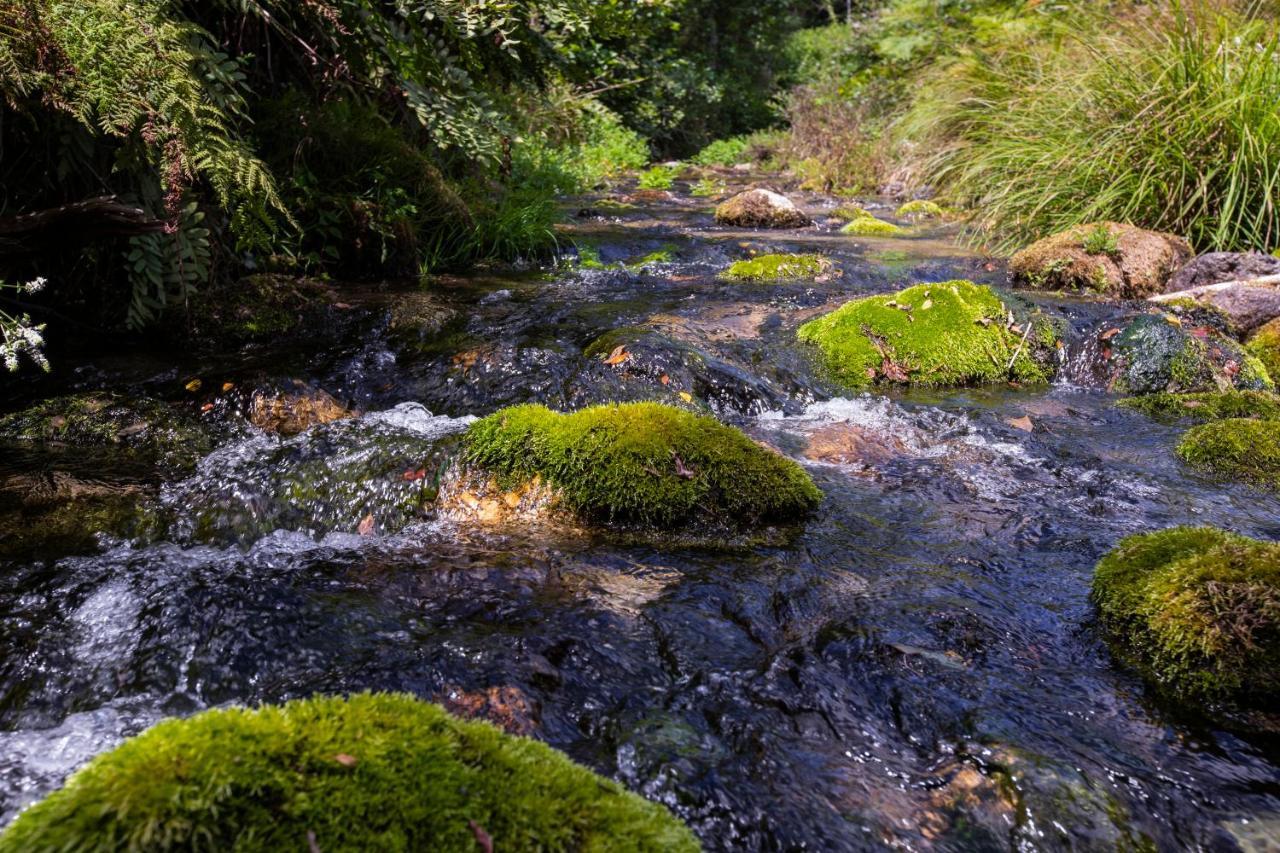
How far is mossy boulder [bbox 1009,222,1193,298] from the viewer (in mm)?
Result: 6742

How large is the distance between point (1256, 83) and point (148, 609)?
872 cm

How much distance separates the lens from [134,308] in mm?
3961

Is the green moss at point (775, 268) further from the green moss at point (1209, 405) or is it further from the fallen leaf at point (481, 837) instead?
the fallen leaf at point (481, 837)

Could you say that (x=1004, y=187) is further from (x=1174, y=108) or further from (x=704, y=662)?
(x=704, y=662)

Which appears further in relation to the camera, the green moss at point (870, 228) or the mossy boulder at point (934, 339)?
the green moss at point (870, 228)

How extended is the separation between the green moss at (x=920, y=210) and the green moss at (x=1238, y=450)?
7.72m

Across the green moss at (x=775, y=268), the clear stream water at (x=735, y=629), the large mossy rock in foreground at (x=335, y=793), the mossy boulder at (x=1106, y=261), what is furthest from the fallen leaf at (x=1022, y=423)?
the large mossy rock in foreground at (x=335, y=793)

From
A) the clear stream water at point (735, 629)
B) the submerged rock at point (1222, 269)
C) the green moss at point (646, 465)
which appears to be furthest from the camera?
the submerged rock at point (1222, 269)

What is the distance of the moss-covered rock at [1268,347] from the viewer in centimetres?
536

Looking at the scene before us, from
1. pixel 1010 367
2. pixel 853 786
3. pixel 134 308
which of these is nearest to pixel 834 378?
pixel 1010 367

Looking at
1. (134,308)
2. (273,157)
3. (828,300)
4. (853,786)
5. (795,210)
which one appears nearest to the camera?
(853,786)

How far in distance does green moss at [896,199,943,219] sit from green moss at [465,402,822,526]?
9075 mm

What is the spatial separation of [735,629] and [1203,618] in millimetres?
1320

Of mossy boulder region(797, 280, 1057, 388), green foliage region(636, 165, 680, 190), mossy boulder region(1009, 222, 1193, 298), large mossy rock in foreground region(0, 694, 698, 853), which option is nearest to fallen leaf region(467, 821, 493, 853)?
large mossy rock in foreground region(0, 694, 698, 853)
